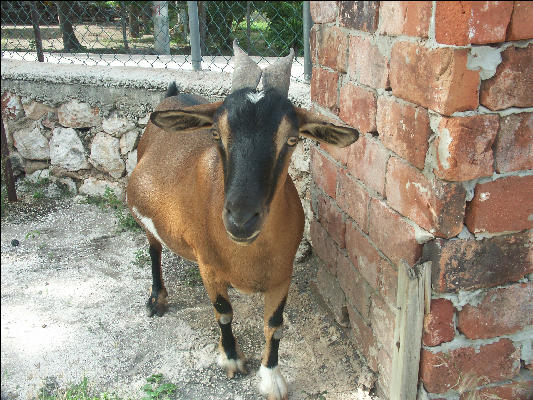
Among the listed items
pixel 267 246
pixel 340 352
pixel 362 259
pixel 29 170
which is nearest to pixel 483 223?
pixel 362 259

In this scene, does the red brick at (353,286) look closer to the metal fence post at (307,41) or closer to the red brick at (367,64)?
the red brick at (367,64)

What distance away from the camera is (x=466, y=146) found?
1.63 m

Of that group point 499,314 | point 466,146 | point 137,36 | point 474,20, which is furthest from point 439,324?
point 137,36

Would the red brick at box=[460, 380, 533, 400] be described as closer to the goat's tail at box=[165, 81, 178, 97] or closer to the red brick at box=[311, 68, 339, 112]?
the red brick at box=[311, 68, 339, 112]

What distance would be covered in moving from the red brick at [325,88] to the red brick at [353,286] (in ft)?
2.66

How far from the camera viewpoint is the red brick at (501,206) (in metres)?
1.70

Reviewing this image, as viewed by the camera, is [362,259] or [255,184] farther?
[362,259]

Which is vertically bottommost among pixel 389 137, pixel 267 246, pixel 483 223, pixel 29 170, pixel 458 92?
pixel 29 170

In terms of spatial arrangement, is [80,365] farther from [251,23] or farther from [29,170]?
[251,23]

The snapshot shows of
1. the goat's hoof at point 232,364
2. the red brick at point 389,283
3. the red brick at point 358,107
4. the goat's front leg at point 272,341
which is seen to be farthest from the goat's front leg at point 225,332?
the red brick at point 358,107

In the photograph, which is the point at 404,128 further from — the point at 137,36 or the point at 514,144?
the point at 137,36

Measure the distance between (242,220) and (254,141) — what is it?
0.32 metres

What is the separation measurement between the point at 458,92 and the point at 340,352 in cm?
Result: 162

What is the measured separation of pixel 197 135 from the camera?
115 inches
